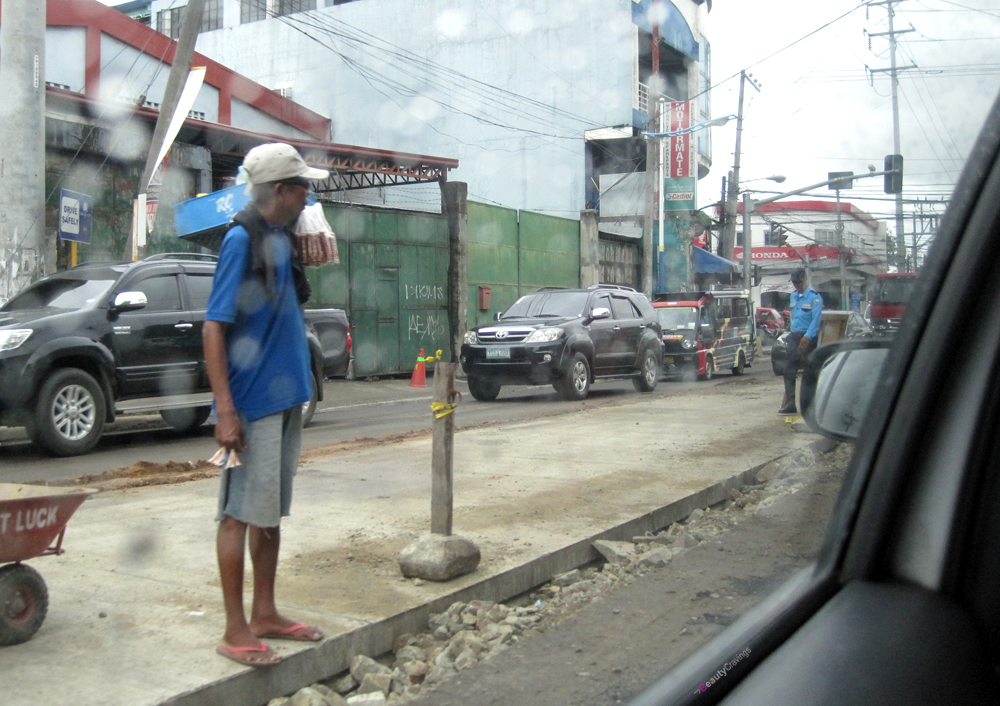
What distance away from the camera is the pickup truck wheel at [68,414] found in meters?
8.05

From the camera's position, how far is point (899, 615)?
1.58 meters

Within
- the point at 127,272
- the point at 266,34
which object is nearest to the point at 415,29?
the point at 266,34

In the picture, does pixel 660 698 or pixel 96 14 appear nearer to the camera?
pixel 660 698

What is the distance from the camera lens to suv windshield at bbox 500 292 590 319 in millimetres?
13789

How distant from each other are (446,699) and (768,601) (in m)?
1.65

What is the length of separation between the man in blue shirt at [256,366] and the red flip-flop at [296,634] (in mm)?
115

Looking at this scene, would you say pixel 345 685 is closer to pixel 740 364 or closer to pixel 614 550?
pixel 614 550

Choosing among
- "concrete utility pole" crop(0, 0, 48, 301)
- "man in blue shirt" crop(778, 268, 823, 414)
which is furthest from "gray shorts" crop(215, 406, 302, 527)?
"concrete utility pole" crop(0, 0, 48, 301)

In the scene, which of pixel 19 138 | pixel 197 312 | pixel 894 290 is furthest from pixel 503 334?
pixel 894 290

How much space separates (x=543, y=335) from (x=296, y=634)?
31.8 ft

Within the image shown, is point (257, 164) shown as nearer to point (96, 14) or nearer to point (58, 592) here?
point (58, 592)

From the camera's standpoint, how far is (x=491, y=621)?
12.9 feet

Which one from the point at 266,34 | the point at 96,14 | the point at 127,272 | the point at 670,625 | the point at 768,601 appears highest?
the point at 266,34

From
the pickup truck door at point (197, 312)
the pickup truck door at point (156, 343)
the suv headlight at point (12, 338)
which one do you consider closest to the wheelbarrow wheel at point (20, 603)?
the suv headlight at point (12, 338)
